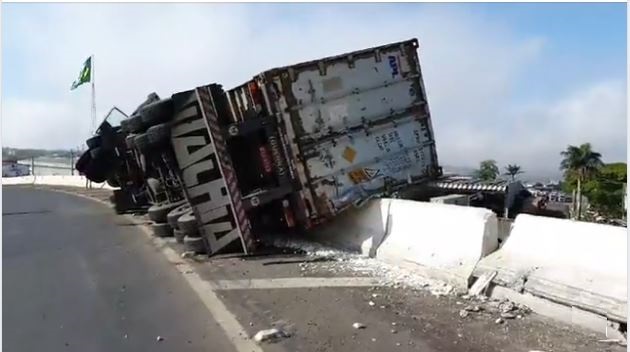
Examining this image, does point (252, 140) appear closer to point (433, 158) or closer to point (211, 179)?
point (211, 179)

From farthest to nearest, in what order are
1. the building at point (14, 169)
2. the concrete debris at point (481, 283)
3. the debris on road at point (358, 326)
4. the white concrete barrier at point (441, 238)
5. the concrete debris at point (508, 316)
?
the building at point (14, 169) → the white concrete barrier at point (441, 238) → the concrete debris at point (481, 283) → the concrete debris at point (508, 316) → the debris on road at point (358, 326)

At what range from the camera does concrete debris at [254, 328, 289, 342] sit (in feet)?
15.3

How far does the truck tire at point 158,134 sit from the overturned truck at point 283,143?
0.05 feet

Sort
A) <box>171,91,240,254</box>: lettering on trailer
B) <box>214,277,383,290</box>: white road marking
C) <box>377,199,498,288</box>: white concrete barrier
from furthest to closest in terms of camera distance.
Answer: <box>171,91,240,254</box>: lettering on trailer < <box>214,277,383,290</box>: white road marking < <box>377,199,498,288</box>: white concrete barrier

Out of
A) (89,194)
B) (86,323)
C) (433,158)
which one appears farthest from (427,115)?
(89,194)

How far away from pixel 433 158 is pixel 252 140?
3134 mm

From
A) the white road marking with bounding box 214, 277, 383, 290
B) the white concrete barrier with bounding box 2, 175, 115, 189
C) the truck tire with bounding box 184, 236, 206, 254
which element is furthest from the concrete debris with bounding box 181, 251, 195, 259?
the white concrete barrier with bounding box 2, 175, 115, 189

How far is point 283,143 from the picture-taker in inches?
339

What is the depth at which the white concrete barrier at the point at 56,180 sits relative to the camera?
2707 cm

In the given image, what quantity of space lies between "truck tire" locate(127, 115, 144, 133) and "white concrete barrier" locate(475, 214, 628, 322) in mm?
5324

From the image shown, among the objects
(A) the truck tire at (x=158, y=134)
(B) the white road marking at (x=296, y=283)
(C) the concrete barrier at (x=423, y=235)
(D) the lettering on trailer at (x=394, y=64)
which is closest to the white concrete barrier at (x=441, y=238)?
(C) the concrete barrier at (x=423, y=235)

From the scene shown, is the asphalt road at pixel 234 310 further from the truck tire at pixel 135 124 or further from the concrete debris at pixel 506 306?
the truck tire at pixel 135 124

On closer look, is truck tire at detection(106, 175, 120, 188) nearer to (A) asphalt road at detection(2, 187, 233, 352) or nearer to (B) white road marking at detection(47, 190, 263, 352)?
(A) asphalt road at detection(2, 187, 233, 352)

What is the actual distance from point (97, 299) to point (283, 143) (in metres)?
3.57
